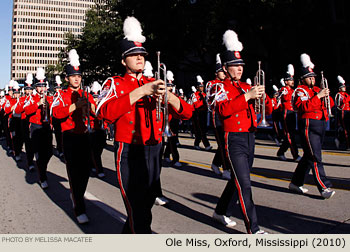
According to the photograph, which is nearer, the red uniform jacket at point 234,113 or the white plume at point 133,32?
the white plume at point 133,32

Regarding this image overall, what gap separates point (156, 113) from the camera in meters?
3.56

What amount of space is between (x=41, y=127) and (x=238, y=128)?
5.26 metres

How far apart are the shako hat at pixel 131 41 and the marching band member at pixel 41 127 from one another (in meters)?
4.84

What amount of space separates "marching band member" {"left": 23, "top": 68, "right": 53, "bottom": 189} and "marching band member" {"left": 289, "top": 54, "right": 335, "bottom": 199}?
4.93 m

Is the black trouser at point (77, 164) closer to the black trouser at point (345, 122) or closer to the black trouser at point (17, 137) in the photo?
the black trouser at point (17, 137)

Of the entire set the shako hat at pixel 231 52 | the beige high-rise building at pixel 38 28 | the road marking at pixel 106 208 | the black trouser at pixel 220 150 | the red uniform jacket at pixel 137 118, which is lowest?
the road marking at pixel 106 208

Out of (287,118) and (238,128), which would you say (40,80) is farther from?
(287,118)

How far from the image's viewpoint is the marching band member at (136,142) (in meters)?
3.54

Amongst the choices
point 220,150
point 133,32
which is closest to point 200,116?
point 220,150

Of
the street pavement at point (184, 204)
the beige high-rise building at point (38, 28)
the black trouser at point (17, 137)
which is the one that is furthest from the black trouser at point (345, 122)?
the beige high-rise building at point (38, 28)

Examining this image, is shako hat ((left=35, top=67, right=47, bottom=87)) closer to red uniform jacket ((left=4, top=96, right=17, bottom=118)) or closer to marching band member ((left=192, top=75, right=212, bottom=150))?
red uniform jacket ((left=4, top=96, right=17, bottom=118))

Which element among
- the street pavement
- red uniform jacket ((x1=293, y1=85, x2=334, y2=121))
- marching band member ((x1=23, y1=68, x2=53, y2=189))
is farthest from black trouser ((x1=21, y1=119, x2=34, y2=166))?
red uniform jacket ((x1=293, y1=85, x2=334, y2=121))

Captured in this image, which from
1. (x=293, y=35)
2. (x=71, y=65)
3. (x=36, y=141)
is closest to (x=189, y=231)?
(x=71, y=65)

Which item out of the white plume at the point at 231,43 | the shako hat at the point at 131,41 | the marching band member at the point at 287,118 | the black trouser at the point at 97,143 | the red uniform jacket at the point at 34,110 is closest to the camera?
the shako hat at the point at 131,41
